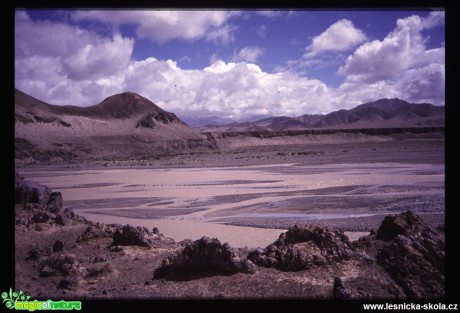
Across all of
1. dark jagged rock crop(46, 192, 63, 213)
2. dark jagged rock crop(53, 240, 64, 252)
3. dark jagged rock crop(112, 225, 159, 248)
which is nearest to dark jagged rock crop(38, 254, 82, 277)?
dark jagged rock crop(53, 240, 64, 252)

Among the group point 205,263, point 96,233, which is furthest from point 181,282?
point 96,233

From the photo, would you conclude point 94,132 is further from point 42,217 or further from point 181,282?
point 181,282

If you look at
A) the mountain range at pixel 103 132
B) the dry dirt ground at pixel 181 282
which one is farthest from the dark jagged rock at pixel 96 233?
the mountain range at pixel 103 132

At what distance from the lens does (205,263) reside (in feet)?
18.6

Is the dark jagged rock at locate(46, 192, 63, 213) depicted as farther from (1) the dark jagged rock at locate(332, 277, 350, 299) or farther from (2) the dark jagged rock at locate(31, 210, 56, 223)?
(1) the dark jagged rock at locate(332, 277, 350, 299)

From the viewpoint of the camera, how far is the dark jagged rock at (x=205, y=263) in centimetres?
561

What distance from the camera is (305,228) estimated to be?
6.25 m

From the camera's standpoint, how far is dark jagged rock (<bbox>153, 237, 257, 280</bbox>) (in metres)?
5.61

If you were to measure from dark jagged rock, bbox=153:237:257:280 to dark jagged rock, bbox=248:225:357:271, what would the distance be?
1.49 feet

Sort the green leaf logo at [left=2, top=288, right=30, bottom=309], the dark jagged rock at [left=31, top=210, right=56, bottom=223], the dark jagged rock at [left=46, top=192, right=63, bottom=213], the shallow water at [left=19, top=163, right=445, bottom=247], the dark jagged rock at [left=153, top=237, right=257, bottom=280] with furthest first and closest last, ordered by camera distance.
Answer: the shallow water at [left=19, top=163, right=445, bottom=247] → the dark jagged rock at [left=46, top=192, right=63, bottom=213] → the dark jagged rock at [left=31, top=210, right=56, bottom=223] → the dark jagged rock at [left=153, top=237, right=257, bottom=280] → the green leaf logo at [left=2, top=288, right=30, bottom=309]

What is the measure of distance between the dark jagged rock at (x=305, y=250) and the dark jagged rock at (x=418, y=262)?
59 centimetres
